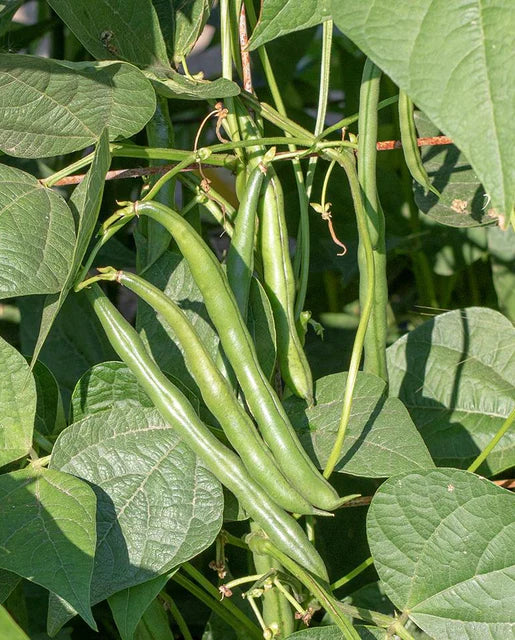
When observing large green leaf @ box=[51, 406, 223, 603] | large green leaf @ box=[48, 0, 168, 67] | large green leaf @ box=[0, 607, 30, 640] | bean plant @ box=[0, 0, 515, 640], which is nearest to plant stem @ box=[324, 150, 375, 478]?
bean plant @ box=[0, 0, 515, 640]

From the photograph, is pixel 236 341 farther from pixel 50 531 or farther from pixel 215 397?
pixel 50 531

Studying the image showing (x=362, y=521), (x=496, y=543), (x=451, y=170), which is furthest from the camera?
(x=362, y=521)

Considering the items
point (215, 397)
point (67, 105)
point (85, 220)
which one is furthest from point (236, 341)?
point (67, 105)

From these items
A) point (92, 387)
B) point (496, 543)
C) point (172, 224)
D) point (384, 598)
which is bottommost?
point (384, 598)

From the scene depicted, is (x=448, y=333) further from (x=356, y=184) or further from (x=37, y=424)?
(x=37, y=424)

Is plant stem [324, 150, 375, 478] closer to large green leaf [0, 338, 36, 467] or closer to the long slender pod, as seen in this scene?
the long slender pod

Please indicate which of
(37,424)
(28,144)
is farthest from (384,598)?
(28,144)
